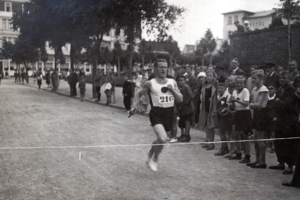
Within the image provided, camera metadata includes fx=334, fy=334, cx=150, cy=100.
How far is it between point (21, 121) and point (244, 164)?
27.9 ft

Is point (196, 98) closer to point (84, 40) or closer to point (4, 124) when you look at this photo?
point (4, 124)

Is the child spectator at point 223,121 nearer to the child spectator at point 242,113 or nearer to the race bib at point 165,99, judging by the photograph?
the child spectator at point 242,113

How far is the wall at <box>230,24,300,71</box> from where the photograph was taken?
1614 cm

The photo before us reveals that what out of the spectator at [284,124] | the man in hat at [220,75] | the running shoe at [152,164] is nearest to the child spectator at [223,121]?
the spectator at [284,124]

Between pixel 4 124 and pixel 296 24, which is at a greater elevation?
pixel 296 24

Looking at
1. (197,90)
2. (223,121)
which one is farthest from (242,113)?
(197,90)

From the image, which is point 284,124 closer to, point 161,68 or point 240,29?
point 161,68

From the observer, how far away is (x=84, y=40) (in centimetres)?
2389

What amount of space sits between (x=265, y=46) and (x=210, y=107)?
37.2 ft

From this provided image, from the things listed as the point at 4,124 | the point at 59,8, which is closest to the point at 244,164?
the point at 4,124

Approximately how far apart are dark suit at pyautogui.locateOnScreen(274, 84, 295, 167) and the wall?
1062 centimetres

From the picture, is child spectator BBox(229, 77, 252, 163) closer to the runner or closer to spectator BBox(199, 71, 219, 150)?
spectator BBox(199, 71, 219, 150)

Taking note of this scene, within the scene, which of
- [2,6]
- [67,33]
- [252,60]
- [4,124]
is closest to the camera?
[4,124]

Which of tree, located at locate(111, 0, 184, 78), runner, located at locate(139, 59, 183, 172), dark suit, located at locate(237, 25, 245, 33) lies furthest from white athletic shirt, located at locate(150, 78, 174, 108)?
dark suit, located at locate(237, 25, 245, 33)
